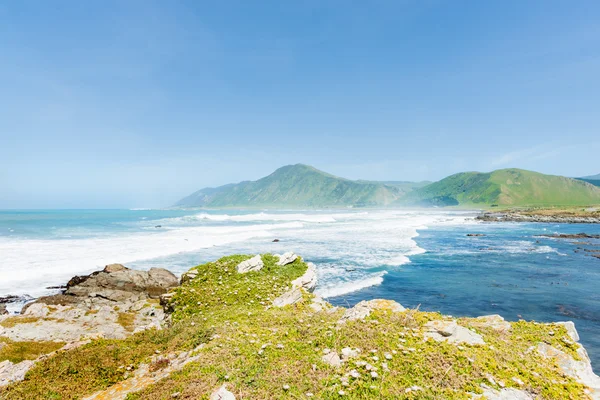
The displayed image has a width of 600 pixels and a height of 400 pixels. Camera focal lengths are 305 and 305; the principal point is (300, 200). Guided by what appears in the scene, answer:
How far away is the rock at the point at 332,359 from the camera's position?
7.51 metres

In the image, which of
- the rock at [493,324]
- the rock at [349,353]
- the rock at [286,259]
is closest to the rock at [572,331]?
the rock at [493,324]

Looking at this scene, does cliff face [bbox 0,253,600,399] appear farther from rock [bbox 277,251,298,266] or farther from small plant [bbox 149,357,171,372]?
rock [bbox 277,251,298,266]

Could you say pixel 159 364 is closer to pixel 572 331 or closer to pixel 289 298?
pixel 289 298

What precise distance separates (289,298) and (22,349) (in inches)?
400

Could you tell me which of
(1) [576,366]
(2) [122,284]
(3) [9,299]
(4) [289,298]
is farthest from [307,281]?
(3) [9,299]

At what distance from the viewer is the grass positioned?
33.5 ft

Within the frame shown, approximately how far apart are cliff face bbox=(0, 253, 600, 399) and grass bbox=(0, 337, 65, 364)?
5.0 inches

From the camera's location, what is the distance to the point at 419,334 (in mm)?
8969

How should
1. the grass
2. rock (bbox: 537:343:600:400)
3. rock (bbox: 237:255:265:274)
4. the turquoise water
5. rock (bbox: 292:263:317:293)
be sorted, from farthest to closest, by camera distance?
1. the turquoise water
2. rock (bbox: 237:255:265:274)
3. rock (bbox: 292:263:317:293)
4. the grass
5. rock (bbox: 537:343:600:400)

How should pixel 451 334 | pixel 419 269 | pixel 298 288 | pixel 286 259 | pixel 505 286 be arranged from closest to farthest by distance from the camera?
pixel 451 334
pixel 298 288
pixel 286 259
pixel 505 286
pixel 419 269

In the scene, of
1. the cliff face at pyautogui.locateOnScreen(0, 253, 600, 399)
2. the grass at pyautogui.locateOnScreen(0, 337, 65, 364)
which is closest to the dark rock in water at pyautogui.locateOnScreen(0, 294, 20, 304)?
the cliff face at pyautogui.locateOnScreen(0, 253, 600, 399)

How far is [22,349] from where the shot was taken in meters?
11.0

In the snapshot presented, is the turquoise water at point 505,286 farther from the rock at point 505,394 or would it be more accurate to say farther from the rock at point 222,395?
the rock at point 222,395

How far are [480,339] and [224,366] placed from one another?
716cm
